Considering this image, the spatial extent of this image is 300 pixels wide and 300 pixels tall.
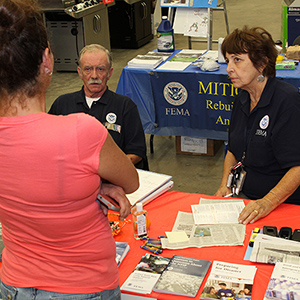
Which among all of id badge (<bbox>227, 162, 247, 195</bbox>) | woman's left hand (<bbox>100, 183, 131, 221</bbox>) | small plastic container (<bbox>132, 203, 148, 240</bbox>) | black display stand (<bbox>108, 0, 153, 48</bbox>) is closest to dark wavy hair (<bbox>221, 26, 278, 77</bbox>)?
id badge (<bbox>227, 162, 247, 195</bbox>)

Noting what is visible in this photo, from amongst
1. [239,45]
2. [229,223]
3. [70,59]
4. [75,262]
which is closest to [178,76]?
[239,45]

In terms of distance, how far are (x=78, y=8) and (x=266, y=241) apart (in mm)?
5400

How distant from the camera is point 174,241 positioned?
5.65 ft

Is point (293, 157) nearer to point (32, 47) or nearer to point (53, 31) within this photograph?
point (32, 47)

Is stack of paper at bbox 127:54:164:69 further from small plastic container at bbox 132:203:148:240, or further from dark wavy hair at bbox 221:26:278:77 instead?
small plastic container at bbox 132:203:148:240

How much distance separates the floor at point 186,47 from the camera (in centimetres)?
388

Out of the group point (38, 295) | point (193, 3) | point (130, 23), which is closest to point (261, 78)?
point (38, 295)

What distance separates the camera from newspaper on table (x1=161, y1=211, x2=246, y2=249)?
1701mm

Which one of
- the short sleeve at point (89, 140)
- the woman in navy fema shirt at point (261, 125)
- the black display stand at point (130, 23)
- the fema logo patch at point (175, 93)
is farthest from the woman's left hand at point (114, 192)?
the black display stand at point (130, 23)

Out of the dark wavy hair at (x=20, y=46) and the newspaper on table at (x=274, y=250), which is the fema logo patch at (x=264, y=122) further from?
the dark wavy hair at (x=20, y=46)

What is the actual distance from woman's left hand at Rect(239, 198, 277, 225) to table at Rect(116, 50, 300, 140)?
193 centimetres

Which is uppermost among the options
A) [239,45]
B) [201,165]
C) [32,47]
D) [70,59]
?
[32,47]

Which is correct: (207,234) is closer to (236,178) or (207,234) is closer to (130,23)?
(236,178)

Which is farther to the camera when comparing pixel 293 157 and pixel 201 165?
pixel 201 165
